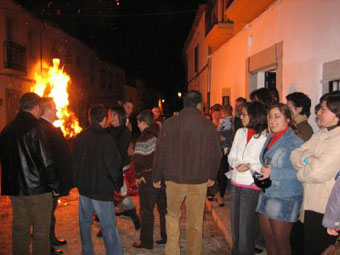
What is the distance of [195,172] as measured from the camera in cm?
456

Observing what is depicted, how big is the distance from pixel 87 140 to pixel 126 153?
1.63m

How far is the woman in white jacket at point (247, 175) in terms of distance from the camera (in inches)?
168

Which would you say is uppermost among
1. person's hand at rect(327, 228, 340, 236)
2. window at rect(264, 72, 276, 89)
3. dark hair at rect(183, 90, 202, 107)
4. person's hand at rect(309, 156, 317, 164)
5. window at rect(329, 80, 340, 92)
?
window at rect(264, 72, 276, 89)

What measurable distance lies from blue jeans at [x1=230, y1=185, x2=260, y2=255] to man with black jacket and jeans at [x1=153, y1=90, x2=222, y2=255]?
0.43m

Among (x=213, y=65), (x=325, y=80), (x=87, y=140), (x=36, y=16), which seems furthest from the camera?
(x=36, y=16)

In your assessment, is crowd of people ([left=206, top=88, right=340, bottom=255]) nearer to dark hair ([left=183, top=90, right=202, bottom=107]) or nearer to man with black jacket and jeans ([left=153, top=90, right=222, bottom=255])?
man with black jacket and jeans ([left=153, top=90, right=222, bottom=255])

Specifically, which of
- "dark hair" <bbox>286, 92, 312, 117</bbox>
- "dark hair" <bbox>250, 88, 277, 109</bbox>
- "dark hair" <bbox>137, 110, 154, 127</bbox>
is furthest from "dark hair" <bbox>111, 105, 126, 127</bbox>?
"dark hair" <bbox>286, 92, 312, 117</bbox>

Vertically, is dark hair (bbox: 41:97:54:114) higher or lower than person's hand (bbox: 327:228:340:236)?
higher

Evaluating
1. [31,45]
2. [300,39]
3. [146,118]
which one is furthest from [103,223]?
[31,45]

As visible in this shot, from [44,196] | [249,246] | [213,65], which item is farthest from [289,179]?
[213,65]

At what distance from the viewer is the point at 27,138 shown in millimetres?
4160

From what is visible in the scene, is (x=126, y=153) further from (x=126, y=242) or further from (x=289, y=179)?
(x=289, y=179)

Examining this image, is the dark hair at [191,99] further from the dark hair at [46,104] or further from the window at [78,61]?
the window at [78,61]

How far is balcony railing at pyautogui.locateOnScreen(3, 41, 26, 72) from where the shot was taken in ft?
59.9
